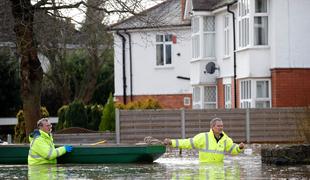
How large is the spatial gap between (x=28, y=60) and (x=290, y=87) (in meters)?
11.2

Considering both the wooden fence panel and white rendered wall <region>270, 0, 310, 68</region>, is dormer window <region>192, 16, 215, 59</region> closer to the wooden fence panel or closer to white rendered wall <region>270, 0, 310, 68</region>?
white rendered wall <region>270, 0, 310, 68</region>

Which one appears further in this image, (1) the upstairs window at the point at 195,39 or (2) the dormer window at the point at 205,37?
(1) the upstairs window at the point at 195,39

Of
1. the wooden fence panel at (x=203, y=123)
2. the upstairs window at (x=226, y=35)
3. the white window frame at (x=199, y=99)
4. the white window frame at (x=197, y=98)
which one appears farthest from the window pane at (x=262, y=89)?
the white window frame at (x=197, y=98)

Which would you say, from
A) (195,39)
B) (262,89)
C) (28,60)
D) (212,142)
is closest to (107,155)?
(212,142)

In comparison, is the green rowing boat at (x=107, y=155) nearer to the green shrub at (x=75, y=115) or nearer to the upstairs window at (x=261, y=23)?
the upstairs window at (x=261, y=23)

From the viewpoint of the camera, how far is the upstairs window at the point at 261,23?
3950 cm

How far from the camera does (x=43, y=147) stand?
23938mm

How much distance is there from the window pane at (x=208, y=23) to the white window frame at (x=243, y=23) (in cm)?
485

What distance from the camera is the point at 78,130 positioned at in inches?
1512

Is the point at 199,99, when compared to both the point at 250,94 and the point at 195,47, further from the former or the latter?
the point at 250,94

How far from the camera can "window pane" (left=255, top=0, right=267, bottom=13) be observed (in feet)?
130

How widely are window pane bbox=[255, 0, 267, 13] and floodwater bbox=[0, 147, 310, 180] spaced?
13735 millimetres

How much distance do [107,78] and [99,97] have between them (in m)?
1.75

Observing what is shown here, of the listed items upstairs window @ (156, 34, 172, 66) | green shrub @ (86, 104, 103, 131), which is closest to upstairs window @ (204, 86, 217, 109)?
green shrub @ (86, 104, 103, 131)
